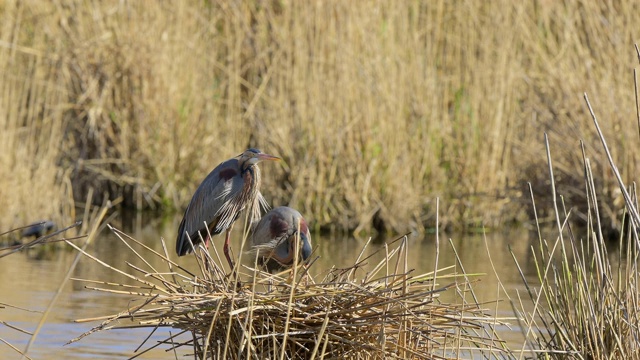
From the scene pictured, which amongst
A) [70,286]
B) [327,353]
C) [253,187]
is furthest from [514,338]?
[70,286]

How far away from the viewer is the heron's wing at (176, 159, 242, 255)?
20.5ft

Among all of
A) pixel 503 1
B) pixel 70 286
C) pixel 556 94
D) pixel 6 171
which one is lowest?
pixel 70 286

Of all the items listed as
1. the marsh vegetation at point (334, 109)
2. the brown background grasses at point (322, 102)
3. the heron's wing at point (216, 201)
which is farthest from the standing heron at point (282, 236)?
the brown background grasses at point (322, 102)

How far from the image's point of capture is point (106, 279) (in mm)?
7785

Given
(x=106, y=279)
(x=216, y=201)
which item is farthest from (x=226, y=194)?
(x=106, y=279)

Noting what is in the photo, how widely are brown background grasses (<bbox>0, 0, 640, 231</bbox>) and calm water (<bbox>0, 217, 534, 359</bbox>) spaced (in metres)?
0.54

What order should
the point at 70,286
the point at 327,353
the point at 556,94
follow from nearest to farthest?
1. the point at 327,353
2. the point at 70,286
3. the point at 556,94

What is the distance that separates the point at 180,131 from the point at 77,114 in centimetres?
109

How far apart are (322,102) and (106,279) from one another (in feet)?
10.4

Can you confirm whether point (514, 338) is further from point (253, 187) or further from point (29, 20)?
point (29, 20)

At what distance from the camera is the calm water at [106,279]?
5715mm

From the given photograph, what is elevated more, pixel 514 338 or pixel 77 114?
pixel 77 114

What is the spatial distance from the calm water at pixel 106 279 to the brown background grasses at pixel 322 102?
1.76ft

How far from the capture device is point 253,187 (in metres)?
6.20
